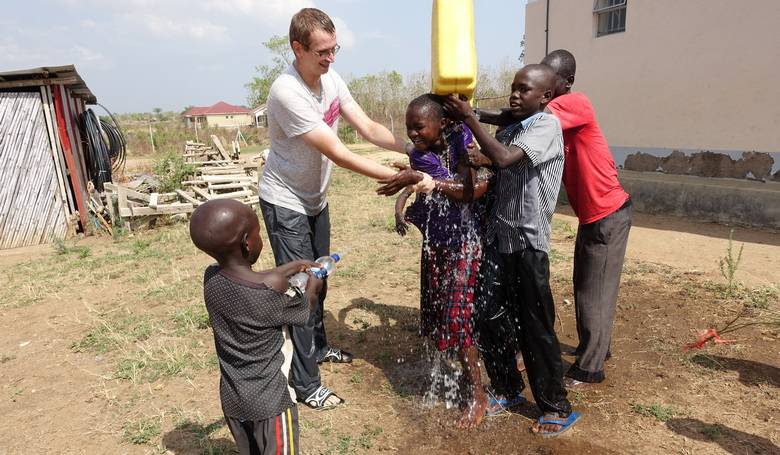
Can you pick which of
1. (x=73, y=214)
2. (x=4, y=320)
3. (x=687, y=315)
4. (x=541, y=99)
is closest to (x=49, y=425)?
(x=4, y=320)

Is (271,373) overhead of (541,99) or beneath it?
beneath

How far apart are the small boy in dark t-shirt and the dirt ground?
71 cm

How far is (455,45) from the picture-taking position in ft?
7.73

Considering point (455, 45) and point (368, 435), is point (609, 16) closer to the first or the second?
point (455, 45)

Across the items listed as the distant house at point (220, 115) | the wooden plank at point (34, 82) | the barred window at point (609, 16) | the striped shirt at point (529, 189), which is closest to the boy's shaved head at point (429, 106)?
the striped shirt at point (529, 189)

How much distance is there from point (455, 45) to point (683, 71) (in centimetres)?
644

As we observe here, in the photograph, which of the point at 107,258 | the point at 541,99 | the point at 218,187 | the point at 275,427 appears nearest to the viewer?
the point at 275,427

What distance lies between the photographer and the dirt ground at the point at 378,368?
256 centimetres

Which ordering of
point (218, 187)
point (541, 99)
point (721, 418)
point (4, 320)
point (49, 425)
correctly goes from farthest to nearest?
1. point (218, 187)
2. point (4, 320)
3. point (49, 425)
4. point (721, 418)
5. point (541, 99)

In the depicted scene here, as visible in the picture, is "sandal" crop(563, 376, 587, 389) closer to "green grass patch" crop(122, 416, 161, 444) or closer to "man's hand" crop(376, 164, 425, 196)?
"man's hand" crop(376, 164, 425, 196)

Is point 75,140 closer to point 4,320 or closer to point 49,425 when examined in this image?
point 4,320

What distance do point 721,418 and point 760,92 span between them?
220 inches

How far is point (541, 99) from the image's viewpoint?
2328 millimetres

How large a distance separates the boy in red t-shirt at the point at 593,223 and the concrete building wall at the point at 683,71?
5.24m
